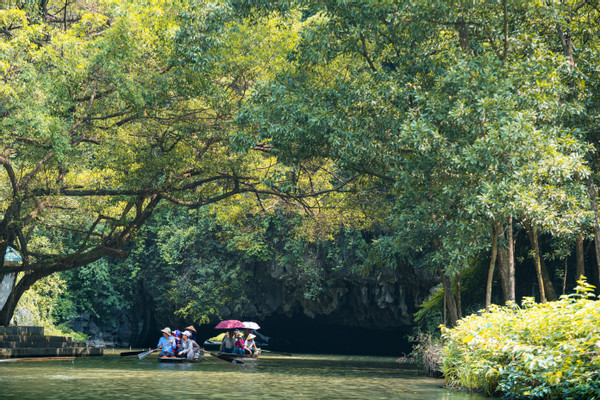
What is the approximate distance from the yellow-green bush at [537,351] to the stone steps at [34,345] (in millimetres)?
12519

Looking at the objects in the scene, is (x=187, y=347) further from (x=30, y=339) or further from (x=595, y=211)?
(x=595, y=211)

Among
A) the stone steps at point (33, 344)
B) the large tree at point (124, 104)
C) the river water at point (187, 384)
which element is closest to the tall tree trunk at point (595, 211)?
the river water at point (187, 384)

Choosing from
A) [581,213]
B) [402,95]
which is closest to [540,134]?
[581,213]

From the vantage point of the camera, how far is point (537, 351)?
8.07m

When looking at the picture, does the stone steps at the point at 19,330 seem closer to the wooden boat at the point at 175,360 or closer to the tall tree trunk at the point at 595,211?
the wooden boat at the point at 175,360

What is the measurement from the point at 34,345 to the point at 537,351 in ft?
52.4

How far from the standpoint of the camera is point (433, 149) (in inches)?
518

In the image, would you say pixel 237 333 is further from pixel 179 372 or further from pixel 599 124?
pixel 599 124

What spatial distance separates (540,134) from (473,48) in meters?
3.97

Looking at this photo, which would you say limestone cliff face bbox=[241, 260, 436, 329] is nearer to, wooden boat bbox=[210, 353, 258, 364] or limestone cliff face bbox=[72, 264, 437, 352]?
limestone cliff face bbox=[72, 264, 437, 352]

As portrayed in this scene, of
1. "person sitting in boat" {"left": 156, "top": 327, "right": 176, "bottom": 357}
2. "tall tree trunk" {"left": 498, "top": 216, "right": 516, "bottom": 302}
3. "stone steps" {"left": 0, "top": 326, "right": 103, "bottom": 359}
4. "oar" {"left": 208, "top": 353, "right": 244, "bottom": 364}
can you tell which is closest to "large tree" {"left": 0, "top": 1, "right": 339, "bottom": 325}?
"stone steps" {"left": 0, "top": 326, "right": 103, "bottom": 359}

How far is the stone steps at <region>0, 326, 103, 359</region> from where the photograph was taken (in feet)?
58.8

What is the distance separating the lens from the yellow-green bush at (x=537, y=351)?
23.9 feet

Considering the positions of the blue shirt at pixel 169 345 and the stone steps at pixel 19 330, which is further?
the stone steps at pixel 19 330
